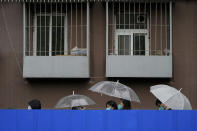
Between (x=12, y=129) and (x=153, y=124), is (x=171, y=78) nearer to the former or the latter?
(x=153, y=124)

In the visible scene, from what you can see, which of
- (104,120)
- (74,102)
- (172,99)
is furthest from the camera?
(74,102)

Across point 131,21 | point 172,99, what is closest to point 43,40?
point 131,21

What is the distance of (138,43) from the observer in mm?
12562

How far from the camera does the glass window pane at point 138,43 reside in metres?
12.5

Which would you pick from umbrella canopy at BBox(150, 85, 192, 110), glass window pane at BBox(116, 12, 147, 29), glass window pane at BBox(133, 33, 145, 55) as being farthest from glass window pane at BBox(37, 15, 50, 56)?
umbrella canopy at BBox(150, 85, 192, 110)

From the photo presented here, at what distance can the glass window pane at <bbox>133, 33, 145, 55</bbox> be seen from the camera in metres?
12.5

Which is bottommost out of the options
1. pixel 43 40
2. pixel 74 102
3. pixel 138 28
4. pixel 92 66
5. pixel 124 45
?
pixel 74 102

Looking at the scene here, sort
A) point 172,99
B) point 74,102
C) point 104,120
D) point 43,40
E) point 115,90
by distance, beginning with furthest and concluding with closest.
A: 1. point 43,40
2. point 115,90
3. point 74,102
4. point 172,99
5. point 104,120

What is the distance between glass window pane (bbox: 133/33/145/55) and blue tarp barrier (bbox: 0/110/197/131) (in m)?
5.91

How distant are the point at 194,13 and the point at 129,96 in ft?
16.3

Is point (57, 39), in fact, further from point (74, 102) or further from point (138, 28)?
point (74, 102)

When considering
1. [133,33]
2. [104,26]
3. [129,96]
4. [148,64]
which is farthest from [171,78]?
[129,96]

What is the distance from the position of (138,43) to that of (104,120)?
6.16 m

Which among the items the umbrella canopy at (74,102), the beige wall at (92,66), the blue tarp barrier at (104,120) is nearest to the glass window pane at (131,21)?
the beige wall at (92,66)
